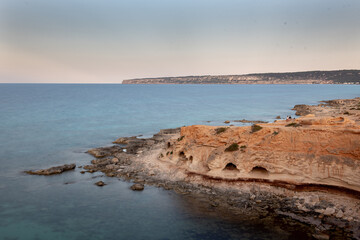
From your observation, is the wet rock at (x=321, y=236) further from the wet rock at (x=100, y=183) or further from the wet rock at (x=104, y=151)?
the wet rock at (x=104, y=151)

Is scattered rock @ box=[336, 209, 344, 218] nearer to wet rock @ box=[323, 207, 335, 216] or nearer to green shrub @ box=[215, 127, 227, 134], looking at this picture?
wet rock @ box=[323, 207, 335, 216]

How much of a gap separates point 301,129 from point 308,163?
10.6ft

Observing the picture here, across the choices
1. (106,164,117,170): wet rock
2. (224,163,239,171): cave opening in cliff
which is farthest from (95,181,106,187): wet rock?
(224,163,239,171): cave opening in cliff

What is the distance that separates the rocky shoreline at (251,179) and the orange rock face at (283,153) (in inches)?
3.4

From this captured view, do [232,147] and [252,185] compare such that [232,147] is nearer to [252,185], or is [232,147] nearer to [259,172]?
[259,172]

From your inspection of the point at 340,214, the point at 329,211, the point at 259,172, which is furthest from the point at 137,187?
the point at 340,214

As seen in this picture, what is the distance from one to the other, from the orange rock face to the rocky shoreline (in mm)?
86

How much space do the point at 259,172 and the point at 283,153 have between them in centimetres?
295

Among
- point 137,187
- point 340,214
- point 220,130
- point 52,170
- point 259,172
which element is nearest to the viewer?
point 340,214

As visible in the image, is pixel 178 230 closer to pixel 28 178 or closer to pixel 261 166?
pixel 261 166

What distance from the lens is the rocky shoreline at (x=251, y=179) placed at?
20.8m

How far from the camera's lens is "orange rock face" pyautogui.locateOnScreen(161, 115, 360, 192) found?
23.1m

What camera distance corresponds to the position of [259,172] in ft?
87.2

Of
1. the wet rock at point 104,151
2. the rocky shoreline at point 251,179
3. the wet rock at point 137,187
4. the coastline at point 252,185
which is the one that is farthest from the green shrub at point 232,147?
the wet rock at point 104,151
